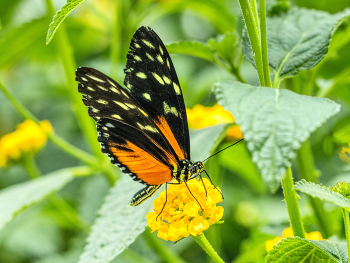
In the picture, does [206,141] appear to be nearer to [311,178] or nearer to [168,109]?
[168,109]

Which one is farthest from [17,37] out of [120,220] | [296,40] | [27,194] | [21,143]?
[296,40]

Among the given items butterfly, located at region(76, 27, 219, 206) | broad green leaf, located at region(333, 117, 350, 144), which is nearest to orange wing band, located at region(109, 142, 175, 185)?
butterfly, located at region(76, 27, 219, 206)

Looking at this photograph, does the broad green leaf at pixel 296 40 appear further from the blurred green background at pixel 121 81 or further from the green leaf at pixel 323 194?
the green leaf at pixel 323 194

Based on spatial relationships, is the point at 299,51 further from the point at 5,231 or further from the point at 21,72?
the point at 21,72

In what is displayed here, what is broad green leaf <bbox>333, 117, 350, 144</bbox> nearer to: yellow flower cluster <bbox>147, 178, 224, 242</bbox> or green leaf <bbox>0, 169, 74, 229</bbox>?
yellow flower cluster <bbox>147, 178, 224, 242</bbox>

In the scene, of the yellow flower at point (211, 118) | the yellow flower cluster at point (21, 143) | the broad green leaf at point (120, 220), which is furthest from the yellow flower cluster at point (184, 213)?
the yellow flower cluster at point (21, 143)

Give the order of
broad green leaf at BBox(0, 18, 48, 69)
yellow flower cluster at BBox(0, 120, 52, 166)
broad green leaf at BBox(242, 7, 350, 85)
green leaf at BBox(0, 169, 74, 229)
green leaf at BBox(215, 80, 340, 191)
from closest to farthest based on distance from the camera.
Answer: green leaf at BBox(215, 80, 340, 191) → broad green leaf at BBox(242, 7, 350, 85) → green leaf at BBox(0, 169, 74, 229) → broad green leaf at BBox(0, 18, 48, 69) → yellow flower cluster at BBox(0, 120, 52, 166)

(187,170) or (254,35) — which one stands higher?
(254,35)
